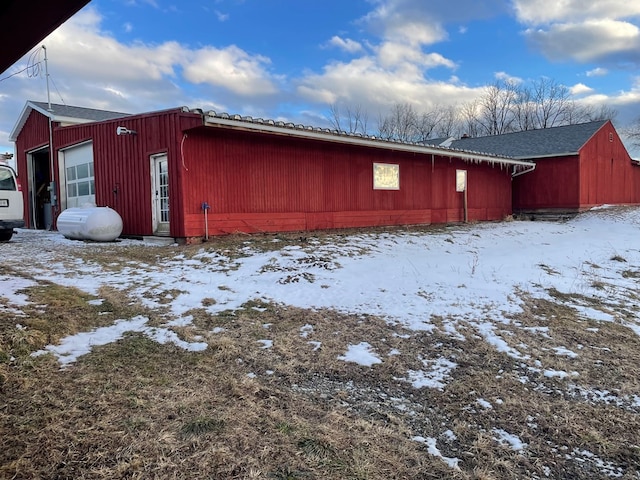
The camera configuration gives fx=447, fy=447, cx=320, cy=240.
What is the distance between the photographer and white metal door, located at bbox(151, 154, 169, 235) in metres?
9.22

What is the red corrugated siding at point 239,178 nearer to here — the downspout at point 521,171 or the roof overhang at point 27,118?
the roof overhang at point 27,118

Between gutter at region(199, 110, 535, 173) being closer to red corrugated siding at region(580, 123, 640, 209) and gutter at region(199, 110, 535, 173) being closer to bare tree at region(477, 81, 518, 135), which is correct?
red corrugated siding at region(580, 123, 640, 209)

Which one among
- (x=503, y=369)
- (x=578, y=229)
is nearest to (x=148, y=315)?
(x=503, y=369)

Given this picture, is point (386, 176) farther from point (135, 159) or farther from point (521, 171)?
point (521, 171)

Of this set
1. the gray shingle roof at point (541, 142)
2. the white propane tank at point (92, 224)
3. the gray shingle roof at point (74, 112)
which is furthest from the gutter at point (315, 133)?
the gray shingle roof at point (74, 112)

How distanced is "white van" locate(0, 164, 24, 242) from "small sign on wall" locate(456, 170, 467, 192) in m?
12.2

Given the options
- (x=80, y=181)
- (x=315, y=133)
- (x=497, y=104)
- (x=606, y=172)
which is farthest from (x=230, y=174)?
(x=497, y=104)

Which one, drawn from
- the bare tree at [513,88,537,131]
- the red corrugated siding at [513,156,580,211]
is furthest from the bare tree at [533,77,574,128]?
the red corrugated siding at [513,156,580,211]

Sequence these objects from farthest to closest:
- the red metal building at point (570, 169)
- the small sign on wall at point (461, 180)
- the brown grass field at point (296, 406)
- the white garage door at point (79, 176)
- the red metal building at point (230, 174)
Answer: the red metal building at point (570, 169)
the small sign on wall at point (461, 180)
the white garage door at point (79, 176)
the red metal building at point (230, 174)
the brown grass field at point (296, 406)

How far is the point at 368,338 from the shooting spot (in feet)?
13.3

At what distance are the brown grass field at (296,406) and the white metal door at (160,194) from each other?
16.6ft

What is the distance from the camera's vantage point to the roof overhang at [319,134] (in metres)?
8.29

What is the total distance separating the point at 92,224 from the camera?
8.80 m

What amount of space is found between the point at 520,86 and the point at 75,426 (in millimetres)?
45850
